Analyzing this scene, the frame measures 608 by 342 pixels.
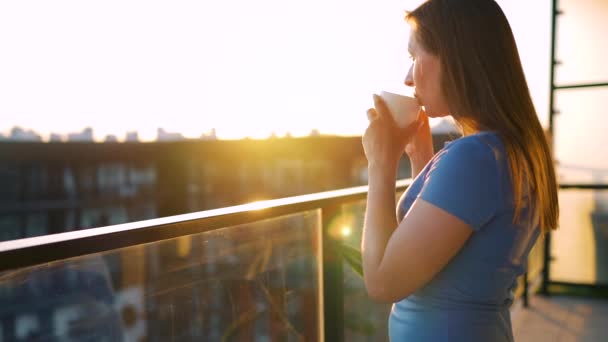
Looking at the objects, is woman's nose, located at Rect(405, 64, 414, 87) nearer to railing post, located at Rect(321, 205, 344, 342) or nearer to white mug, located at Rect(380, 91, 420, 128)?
white mug, located at Rect(380, 91, 420, 128)

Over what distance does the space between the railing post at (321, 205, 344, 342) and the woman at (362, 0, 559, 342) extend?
0.95 meters

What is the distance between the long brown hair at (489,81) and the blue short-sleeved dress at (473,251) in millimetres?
33

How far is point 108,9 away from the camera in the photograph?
46719 mm

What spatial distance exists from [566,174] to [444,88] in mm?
3463

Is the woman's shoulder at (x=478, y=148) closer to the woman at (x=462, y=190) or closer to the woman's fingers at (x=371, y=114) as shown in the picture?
the woman at (x=462, y=190)

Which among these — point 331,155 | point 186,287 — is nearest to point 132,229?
point 186,287

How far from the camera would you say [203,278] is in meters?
1.37

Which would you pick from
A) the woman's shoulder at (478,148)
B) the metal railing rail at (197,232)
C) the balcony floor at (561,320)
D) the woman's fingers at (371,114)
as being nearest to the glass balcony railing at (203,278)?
the metal railing rail at (197,232)

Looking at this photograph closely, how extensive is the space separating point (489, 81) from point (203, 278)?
895 millimetres

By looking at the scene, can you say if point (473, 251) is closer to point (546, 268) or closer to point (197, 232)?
point (197, 232)

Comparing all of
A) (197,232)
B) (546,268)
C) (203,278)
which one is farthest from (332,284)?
(546,268)

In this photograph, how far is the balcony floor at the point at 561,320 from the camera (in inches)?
120

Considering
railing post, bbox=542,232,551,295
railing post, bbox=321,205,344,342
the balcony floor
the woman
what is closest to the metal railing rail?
railing post, bbox=321,205,344,342

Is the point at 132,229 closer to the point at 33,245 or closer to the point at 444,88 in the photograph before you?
the point at 33,245
